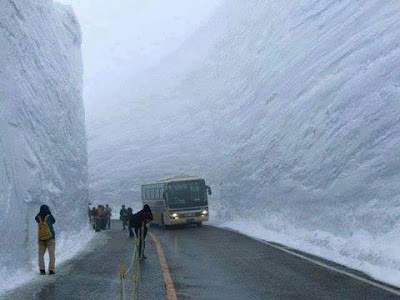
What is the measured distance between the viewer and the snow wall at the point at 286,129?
1788cm

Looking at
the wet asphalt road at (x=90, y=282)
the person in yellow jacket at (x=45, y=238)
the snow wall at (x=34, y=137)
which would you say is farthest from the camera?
the snow wall at (x=34, y=137)

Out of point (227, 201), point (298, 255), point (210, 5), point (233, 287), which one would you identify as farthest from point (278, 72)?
point (210, 5)

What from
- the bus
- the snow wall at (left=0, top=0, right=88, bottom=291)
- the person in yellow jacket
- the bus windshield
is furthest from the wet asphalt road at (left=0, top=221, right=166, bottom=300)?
the bus windshield

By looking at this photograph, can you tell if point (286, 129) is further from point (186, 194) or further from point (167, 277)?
point (167, 277)

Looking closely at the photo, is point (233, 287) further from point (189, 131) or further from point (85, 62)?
point (85, 62)

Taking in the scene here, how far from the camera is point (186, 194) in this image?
95.5ft

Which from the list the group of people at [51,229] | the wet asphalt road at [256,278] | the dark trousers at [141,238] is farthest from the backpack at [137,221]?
the wet asphalt road at [256,278]

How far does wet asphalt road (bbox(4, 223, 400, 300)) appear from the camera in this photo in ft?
28.8

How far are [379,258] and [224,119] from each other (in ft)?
121

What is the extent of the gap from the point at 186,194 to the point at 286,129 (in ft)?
21.9

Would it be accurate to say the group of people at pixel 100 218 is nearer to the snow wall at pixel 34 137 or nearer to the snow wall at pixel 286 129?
the snow wall at pixel 34 137

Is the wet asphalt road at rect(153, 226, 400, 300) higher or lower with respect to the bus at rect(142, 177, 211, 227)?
lower

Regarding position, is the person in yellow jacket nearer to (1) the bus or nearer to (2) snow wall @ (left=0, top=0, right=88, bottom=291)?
(2) snow wall @ (left=0, top=0, right=88, bottom=291)

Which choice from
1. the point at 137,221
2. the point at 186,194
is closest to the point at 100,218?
the point at 186,194
